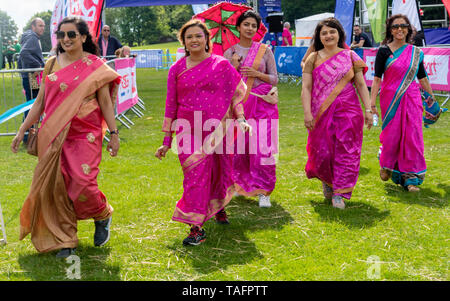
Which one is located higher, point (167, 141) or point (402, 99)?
point (402, 99)

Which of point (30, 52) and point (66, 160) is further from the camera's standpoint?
point (30, 52)

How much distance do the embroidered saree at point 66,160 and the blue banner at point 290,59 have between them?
46.2 feet

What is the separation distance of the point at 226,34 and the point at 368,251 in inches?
104

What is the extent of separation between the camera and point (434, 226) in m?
4.46

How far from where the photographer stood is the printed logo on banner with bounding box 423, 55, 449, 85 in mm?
11150

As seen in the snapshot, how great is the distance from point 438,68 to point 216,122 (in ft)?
28.6

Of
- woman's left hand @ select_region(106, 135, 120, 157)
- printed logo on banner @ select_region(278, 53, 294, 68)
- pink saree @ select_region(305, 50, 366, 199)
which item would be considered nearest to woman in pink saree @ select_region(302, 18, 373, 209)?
pink saree @ select_region(305, 50, 366, 199)

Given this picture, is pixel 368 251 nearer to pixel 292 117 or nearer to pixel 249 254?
pixel 249 254

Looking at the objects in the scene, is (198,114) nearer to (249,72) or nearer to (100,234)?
(249,72)

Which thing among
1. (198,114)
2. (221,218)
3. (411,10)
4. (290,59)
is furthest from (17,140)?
(290,59)

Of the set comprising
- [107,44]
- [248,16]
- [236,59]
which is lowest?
[236,59]

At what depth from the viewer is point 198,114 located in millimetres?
4234

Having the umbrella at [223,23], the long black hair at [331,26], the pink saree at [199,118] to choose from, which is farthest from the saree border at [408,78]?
the pink saree at [199,118]
